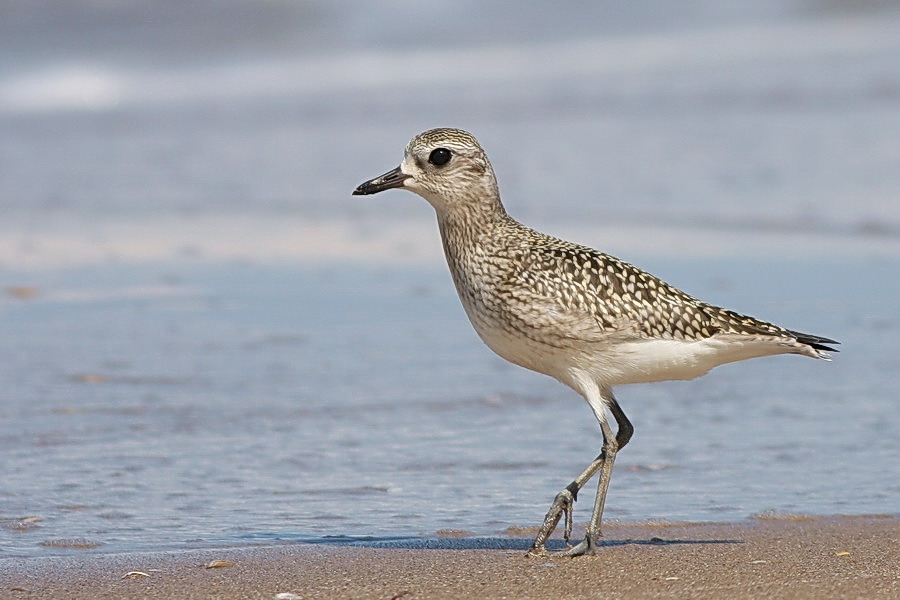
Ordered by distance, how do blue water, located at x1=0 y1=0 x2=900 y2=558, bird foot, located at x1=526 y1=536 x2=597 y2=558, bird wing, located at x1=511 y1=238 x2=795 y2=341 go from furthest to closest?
1. blue water, located at x1=0 y1=0 x2=900 y2=558
2. bird wing, located at x1=511 y1=238 x2=795 y2=341
3. bird foot, located at x1=526 y1=536 x2=597 y2=558

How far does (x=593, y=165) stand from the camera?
15266 mm

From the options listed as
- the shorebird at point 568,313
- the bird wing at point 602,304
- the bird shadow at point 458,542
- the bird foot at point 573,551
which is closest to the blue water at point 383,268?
the bird shadow at point 458,542

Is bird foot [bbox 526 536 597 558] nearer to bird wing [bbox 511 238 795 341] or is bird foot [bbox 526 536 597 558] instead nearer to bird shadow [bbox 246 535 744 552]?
bird shadow [bbox 246 535 744 552]

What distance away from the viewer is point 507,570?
17.8 feet

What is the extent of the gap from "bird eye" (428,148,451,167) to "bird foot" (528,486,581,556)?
144 centimetres

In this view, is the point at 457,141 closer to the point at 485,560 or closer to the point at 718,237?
the point at 485,560

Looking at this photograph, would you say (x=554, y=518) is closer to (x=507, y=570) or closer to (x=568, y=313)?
(x=507, y=570)

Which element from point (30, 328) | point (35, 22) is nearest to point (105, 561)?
point (30, 328)

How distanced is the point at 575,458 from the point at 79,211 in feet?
24.5

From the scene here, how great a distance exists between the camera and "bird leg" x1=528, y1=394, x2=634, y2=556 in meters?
5.66

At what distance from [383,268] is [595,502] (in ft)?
18.7

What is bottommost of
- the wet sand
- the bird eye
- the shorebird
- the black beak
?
the wet sand

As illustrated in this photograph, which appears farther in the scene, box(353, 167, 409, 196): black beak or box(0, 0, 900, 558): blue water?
box(0, 0, 900, 558): blue water

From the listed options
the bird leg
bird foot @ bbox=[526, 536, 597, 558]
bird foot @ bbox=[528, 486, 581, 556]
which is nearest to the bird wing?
the bird leg
